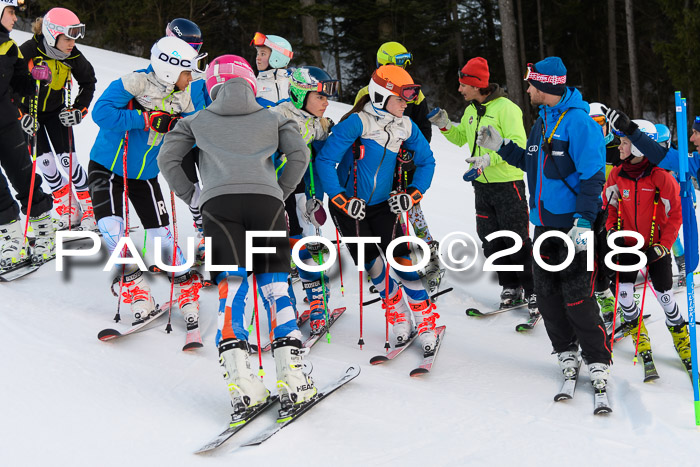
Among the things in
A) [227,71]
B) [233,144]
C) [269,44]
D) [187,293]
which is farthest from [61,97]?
[233,144]

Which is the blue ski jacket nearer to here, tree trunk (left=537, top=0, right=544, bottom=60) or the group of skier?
the group of skier

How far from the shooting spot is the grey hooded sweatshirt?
3500 mm

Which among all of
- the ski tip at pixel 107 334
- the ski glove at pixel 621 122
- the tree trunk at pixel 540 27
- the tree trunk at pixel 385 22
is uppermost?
the tree trunk at pixel 540 27

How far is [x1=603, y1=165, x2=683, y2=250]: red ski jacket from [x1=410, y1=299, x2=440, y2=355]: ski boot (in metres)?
1.51

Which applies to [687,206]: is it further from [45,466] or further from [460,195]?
[460,195]

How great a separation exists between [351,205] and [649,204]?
84.2 inches

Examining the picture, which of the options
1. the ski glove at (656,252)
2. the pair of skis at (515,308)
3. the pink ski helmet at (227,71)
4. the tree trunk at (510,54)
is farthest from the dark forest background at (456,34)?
the pink ski helmet at (227,71)

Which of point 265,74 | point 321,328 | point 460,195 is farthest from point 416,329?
point 460,195

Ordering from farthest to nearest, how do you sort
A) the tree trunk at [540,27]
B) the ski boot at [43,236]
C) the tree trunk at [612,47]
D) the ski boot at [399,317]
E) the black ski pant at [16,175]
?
the tree trunk at [540,27] → the tree trunk at [612,47] → the ski boot at [43,236] → the black ski pant at [16,175] → the ski boot at [399,317]

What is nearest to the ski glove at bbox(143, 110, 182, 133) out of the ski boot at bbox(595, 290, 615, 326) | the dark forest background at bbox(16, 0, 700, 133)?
the ski boot at bbox(595, 290, 615, 326)

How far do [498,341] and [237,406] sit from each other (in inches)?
101

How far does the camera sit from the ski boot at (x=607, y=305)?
5.48 metres

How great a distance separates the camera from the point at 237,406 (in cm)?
355

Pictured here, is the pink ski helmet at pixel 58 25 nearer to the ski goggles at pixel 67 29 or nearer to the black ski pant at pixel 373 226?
the ski goggles at pixel 67 29
